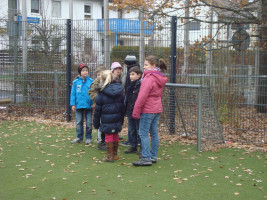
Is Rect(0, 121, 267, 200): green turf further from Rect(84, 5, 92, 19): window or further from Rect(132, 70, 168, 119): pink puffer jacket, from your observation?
Rect(84, 5, 92, 19): window

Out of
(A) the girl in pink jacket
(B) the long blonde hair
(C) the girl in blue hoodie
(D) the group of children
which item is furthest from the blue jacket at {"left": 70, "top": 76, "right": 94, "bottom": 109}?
(A) the girl in pink jacket

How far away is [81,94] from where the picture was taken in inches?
314

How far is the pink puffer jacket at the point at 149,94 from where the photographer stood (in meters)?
6.19

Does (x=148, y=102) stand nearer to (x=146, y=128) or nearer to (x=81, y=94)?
(x=146, y=128)

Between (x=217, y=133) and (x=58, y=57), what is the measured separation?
16.7ft

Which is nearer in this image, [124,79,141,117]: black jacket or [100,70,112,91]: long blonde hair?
[100,70,112,91]: long blonde hair

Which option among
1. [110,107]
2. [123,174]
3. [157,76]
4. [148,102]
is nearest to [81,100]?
[110,107]

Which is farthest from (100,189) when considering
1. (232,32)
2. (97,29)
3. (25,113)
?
(25,113)

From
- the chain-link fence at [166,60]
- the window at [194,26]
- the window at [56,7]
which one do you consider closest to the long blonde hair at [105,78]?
the chain-link fence at [166,60]

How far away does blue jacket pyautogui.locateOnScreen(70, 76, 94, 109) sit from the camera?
26.2ft

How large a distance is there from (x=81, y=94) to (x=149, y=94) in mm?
2153

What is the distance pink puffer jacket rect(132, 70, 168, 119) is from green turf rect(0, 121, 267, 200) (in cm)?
93

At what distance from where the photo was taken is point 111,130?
6535mm

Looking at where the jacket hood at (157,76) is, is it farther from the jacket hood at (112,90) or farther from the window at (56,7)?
the window at (56,7)
